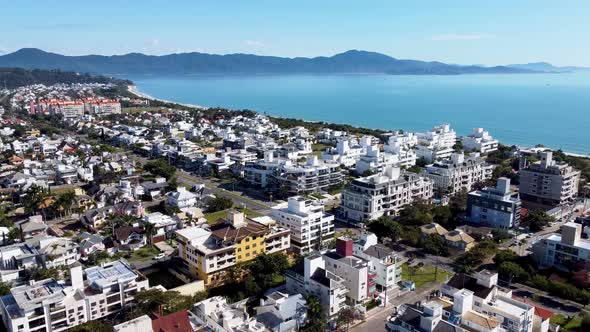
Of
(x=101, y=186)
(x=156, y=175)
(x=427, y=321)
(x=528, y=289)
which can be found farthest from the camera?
(x=156, y=175)

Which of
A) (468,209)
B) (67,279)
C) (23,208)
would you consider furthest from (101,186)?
(468,209)

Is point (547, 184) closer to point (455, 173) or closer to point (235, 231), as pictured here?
point (455, 173)

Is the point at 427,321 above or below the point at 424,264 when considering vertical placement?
above

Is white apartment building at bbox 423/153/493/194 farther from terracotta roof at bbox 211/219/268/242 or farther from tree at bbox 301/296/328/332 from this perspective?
tree at bbox 301/296/328/332

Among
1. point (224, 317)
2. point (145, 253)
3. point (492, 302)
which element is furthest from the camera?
point (145, 253)

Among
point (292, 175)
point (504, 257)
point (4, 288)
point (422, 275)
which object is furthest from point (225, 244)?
point (292, 175)

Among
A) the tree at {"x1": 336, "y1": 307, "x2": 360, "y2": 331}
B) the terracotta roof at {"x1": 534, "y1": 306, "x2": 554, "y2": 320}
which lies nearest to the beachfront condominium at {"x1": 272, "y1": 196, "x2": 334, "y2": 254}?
the tree at {"x1": 336, "y1": 307, "x2": 360, "y2": 331}

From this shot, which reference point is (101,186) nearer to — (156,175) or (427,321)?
(156,175)
